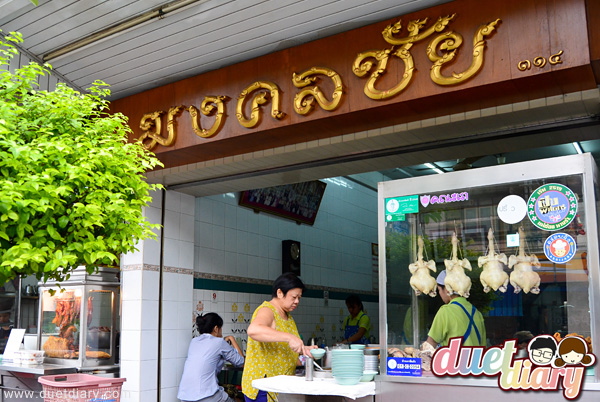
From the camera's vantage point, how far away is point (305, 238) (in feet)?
30.4

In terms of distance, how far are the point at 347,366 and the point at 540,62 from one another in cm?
234

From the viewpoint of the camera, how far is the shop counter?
11.9 ft

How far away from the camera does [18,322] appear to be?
8570 millimetres

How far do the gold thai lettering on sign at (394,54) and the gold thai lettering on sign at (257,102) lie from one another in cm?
74

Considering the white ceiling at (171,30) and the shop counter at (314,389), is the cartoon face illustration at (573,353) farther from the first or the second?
the white ceiling at (171,30)

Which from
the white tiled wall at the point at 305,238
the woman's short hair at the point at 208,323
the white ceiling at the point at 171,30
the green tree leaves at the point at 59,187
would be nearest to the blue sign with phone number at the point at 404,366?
the green tree leaves at the point at 59,187

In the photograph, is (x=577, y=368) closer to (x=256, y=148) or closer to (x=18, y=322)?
(x=256, y=148)

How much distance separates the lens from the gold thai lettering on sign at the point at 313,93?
4.68 m

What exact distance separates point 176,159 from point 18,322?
4.39 meters

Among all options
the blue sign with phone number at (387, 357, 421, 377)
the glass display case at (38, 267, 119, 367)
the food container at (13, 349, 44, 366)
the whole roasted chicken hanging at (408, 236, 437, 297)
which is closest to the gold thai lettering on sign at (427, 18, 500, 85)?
the whole roasted chicken hanging at (408, 236, 437, 297)

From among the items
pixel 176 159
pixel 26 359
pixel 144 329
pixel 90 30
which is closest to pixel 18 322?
pixel 26 359

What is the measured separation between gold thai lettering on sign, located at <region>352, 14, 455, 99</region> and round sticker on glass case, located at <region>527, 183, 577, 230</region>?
138 centimetres

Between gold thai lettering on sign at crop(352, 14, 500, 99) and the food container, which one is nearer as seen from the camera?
gold thai lettering on sign at crop(352, 14, 500, 99)

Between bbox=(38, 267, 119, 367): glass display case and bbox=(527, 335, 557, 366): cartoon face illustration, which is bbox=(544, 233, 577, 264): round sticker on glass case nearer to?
bbox=(527, 335, 557, 366): cartoon face illustration
